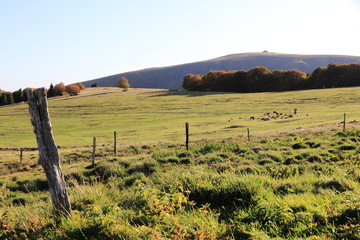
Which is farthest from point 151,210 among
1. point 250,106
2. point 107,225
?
point 250,106

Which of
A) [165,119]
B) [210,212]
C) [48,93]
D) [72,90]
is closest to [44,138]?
[210,212]

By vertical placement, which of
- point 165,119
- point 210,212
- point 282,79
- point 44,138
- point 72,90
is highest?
point 72,90

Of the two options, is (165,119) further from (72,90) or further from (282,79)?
(72,90)

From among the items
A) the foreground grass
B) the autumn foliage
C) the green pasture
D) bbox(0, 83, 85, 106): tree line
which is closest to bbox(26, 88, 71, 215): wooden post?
the foreground grass

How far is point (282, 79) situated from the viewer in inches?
4414

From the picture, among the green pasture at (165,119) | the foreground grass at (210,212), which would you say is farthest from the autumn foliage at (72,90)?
the foreground grass at (210,212)

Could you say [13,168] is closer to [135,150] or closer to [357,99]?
[135,150]

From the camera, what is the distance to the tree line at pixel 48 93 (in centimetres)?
11456

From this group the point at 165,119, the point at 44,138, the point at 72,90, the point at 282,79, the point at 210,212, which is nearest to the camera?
the point at 210,212

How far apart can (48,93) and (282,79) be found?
94856 mm

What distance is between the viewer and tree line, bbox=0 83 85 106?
115 meters

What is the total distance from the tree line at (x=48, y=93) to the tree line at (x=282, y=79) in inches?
2131

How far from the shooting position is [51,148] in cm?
639

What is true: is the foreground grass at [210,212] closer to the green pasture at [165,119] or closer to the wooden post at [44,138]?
the wooden post at [44,138]
